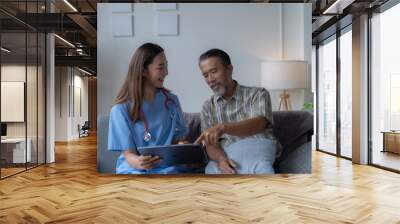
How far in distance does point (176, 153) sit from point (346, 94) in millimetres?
4533

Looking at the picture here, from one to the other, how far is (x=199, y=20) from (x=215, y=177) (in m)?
2.27

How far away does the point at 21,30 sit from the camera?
6656 mm

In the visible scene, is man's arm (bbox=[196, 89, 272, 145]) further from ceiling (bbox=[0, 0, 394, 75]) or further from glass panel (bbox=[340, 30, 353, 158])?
glass panel (bbox=[340, 30, 353, 158])

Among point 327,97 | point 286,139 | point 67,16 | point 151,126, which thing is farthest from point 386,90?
point 67,16

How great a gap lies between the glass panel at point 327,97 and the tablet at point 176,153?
4.66 m

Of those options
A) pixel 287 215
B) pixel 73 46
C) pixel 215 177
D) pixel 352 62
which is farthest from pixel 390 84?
pixel 73 46

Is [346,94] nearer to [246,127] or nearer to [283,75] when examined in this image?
[283,75]

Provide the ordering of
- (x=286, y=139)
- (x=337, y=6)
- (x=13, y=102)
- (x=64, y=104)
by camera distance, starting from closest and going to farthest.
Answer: (x=286, y=139) < (x=13, y=102) < (x=337, y=6) < (x=64, y=104)

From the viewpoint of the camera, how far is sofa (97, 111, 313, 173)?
19.2 ft

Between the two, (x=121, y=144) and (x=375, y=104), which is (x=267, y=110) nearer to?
(x=121, y=144)

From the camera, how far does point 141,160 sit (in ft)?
19.0

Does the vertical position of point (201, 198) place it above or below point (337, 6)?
below

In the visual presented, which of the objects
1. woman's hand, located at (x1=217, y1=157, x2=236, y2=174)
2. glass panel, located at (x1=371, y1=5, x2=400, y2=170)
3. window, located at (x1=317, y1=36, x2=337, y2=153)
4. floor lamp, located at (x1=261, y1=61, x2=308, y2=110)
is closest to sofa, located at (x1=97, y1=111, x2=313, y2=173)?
floor lamp, located at (x1=261, y1=61, x2=308, y2=110)

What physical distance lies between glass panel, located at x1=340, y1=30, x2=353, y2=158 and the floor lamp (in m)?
2.77
